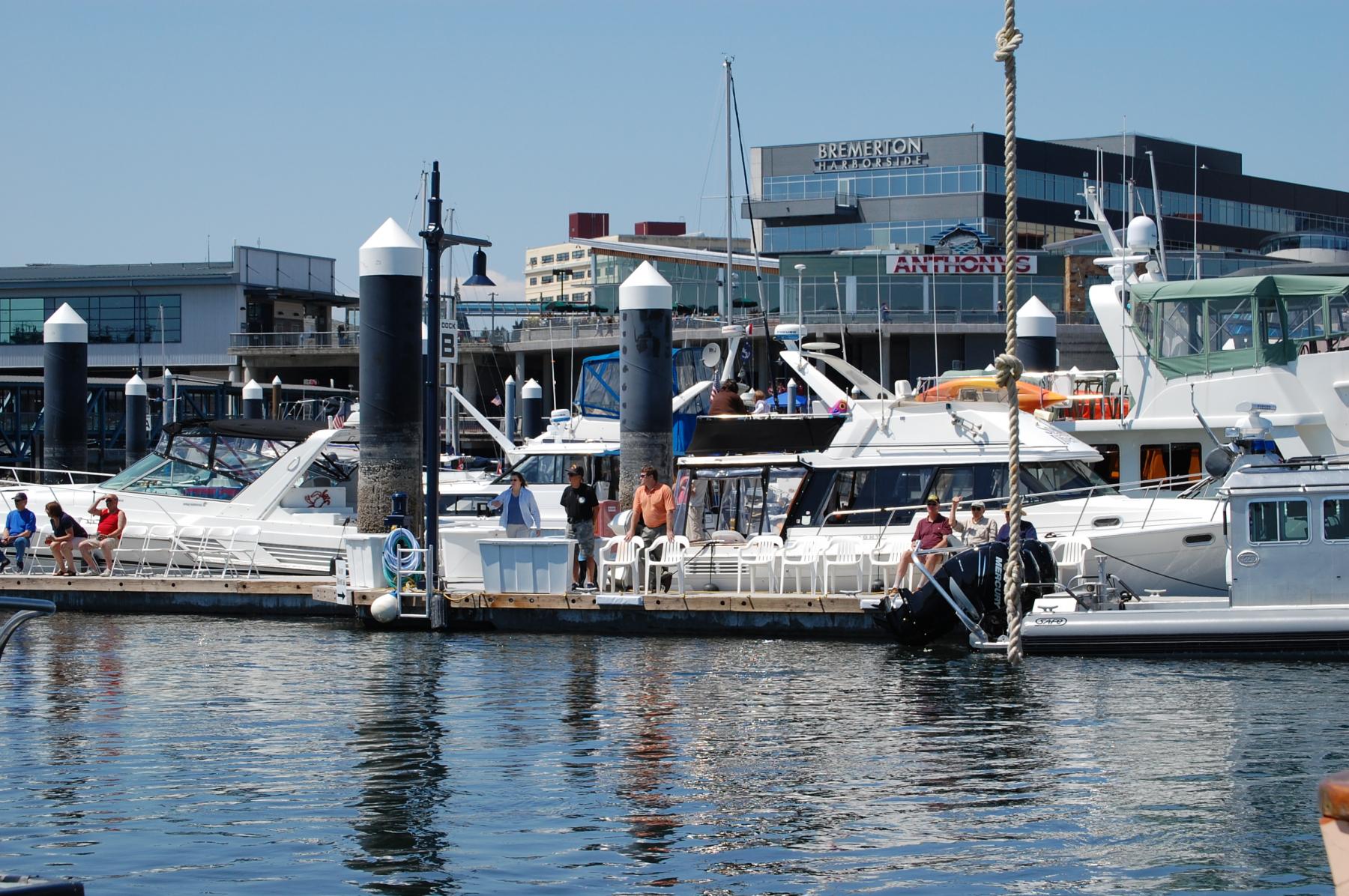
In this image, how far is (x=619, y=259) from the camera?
74.9 meters

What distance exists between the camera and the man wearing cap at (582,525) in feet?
64.8

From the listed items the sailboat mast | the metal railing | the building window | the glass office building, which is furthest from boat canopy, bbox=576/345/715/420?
the building window

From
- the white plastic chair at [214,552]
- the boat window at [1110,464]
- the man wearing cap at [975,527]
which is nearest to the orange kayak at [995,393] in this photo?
the boat window at [1110,464]

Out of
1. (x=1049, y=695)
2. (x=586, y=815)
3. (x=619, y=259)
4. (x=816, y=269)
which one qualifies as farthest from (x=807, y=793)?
(x=619, y=259)

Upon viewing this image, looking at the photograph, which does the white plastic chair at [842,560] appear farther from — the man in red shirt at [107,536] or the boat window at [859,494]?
the man in red shirt at [107,536]

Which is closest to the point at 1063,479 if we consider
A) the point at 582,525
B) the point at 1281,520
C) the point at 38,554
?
the point at 1281,520

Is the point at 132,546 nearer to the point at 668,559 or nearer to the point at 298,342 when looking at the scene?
the point at 668,559

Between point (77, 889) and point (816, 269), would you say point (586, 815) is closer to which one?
point (77, 889)

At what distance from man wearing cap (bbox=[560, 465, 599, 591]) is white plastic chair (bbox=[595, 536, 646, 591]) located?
48cm

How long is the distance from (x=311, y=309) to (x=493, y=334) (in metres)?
11.9

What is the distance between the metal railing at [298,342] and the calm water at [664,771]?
5251cm

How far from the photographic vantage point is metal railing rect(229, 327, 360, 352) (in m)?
69.0

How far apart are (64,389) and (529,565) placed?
48.0 feet

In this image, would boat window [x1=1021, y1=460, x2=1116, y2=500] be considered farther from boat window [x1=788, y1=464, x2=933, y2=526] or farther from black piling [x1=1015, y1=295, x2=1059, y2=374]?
black piling [x1=1015, y1=295, x2=1059, y2=374]
